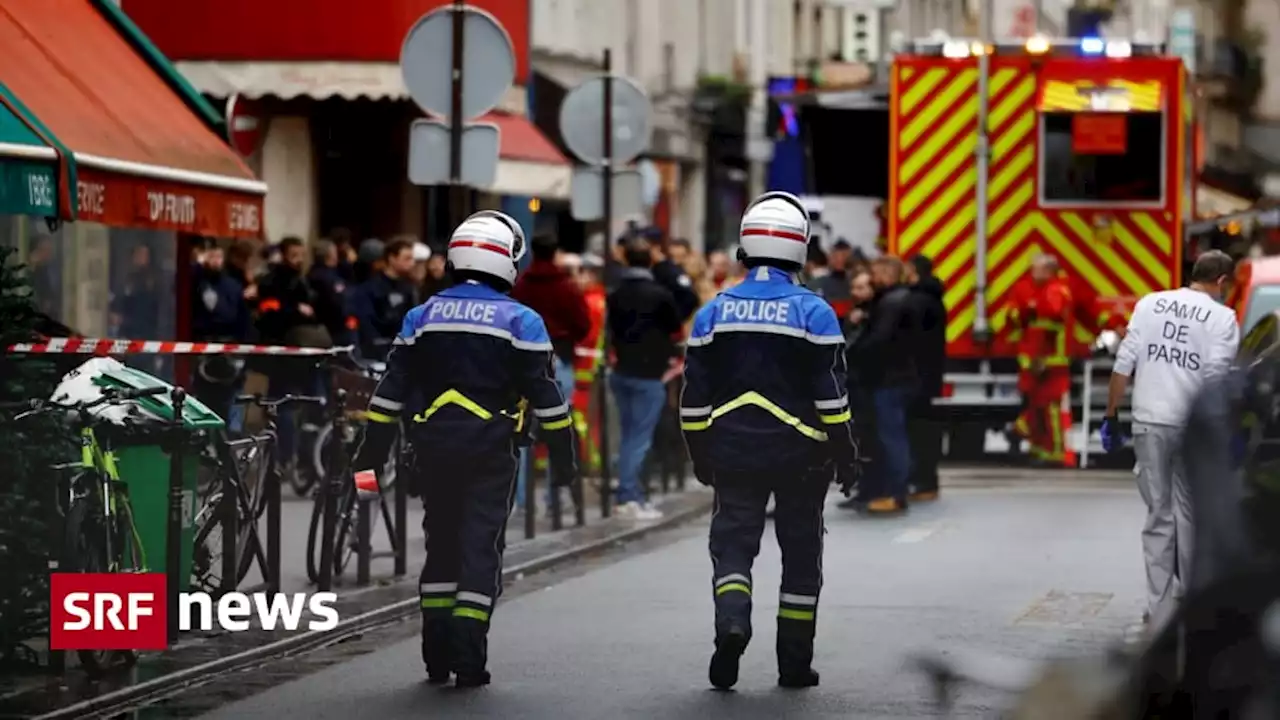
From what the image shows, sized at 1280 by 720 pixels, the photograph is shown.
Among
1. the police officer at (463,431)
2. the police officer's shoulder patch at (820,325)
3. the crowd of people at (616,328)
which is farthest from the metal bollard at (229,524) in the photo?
the crowd of people at (616,328)

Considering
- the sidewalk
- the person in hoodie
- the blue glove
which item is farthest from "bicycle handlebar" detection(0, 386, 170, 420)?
the person in hoodie

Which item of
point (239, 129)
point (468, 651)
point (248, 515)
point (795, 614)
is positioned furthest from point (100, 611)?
point (239, 129)

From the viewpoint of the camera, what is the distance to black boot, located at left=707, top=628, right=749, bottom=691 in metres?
10.7

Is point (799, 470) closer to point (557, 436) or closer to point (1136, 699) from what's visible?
point (557, 436)

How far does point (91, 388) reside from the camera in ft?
37.9

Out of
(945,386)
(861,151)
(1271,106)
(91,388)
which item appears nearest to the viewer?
(91,388)

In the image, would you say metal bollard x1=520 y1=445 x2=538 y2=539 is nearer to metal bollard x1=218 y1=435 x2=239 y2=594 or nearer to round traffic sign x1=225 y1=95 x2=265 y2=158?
round traffic sign x1=225 y1=95 x2=265 y2=158

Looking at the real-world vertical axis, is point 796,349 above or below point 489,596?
above

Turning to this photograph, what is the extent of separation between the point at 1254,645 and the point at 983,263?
1942 cm

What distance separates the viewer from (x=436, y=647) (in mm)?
10984

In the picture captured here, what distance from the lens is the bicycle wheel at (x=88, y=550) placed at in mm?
10859

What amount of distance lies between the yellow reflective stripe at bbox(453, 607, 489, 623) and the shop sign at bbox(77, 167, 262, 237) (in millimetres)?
4715

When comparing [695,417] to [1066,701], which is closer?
[1066,701]

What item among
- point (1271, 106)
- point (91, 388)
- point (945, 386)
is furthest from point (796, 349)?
point (1271, 106)
